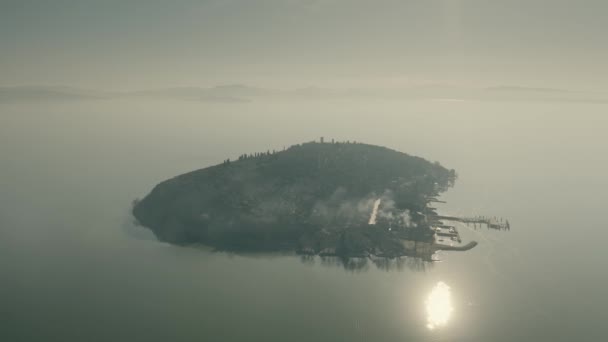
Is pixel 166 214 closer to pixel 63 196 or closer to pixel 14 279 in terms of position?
pixel 14 279

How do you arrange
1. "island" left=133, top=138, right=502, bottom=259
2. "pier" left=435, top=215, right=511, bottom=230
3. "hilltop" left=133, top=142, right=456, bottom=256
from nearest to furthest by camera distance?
"island" left=133, top=138, right=502, bottom=259, "hilltop" left=133, top=142, right=456, bottom=256, "pier" left=435, top=215, right=511, bottom=230

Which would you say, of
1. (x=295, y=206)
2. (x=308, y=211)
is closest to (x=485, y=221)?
(x=308, y=211)

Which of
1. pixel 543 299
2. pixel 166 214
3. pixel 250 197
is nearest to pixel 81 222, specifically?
pixel 166 214

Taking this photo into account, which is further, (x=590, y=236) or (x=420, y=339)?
(x=590, y=236)

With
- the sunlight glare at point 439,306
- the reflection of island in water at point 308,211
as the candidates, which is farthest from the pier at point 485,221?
the sunlight glare at point 439,306

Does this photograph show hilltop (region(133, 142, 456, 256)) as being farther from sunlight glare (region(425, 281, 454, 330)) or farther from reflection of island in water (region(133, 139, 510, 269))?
sunlight glare (region(425, 281, 454, 330))

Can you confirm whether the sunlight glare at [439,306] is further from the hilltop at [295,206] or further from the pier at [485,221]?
the pier at [485,221]

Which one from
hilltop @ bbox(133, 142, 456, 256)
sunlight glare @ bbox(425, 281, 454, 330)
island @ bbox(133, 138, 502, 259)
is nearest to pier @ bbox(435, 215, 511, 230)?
island @ bbox(133, 138, 502, 259)
